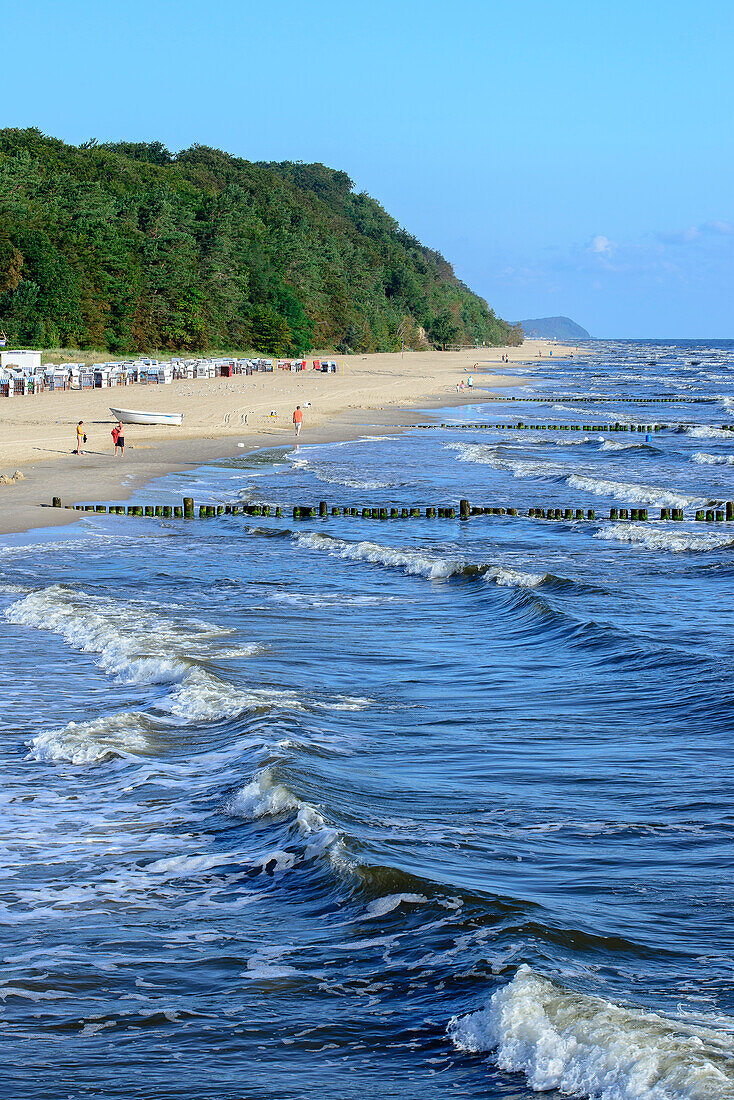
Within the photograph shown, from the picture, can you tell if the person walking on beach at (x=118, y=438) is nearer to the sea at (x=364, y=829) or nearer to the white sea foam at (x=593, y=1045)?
the sea at (x=364, y=829)

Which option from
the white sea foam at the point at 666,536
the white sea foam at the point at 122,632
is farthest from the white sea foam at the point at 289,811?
the white sea foam at the point at 666,536

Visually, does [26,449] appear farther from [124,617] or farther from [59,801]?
[59,801]

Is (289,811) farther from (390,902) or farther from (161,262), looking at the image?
(161,262)

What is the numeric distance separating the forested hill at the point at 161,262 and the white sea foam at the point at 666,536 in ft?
184

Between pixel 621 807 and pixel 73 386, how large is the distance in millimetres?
52688

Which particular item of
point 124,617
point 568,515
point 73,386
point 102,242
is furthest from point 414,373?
point 124,617

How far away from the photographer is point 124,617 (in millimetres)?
16906

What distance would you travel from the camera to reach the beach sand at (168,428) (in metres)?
30.4

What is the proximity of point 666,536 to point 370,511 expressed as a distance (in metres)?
7.62

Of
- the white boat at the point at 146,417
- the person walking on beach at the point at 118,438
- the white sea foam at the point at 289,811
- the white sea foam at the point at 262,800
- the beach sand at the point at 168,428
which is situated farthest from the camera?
the white boat at the point at 146,417

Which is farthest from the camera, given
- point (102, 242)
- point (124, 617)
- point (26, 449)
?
point (102, 242)

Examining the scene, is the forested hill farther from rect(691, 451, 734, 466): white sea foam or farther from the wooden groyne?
rect(691, 451, 734, 466): white sea foam

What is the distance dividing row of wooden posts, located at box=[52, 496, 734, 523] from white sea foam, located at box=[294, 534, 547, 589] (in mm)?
3496

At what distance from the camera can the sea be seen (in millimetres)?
6215
